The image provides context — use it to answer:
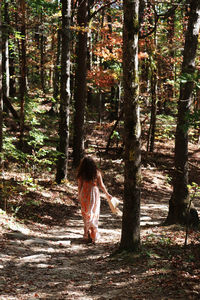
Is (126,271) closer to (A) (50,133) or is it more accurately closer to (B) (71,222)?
(B) (71,222)

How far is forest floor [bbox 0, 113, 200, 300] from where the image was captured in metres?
4.41

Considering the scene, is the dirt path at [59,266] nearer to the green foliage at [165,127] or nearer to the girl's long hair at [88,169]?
the girl's long hair at [88,169]

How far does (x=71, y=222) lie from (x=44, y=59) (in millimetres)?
25657

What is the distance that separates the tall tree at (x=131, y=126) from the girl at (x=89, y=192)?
6.07ft

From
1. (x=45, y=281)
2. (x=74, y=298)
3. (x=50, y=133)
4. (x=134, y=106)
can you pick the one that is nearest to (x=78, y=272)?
(x=45, y=281)

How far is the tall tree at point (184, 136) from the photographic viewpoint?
7.68m

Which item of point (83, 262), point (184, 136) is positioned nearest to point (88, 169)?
point (83, 262)

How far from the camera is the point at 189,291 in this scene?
4.03m

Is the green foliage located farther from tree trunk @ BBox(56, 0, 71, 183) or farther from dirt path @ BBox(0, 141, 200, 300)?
dirt path @ BBox(0, 141, 200, 300)

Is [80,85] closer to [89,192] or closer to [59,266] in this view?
[89,192]

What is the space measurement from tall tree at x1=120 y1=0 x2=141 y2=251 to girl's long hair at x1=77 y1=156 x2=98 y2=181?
196 centimetres

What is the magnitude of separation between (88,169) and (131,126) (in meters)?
2.37

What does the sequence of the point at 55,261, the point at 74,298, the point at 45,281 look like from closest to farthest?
the point at 74,298 → the point at 45,281 → the point at 55,261

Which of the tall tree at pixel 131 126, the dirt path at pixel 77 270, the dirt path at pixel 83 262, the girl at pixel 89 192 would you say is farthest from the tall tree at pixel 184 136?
the tall tree at pixel 131 126
